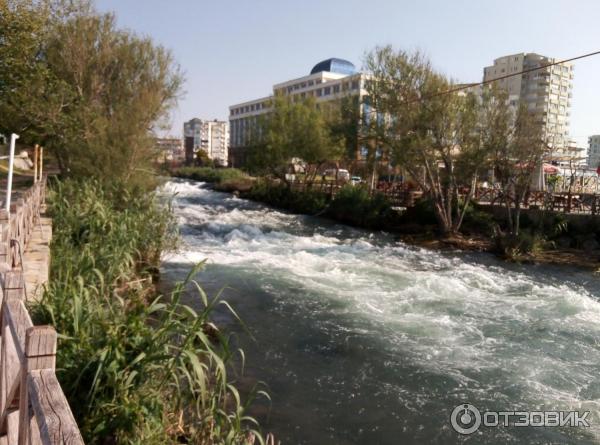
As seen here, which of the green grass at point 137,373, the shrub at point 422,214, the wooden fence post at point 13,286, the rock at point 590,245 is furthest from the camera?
the shrub at point 422,214

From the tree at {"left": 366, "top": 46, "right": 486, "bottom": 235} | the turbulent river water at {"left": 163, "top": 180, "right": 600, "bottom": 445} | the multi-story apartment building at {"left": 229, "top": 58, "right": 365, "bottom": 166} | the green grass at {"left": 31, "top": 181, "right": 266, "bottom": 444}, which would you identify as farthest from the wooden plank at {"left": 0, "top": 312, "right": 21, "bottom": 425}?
the multi-story apartment building at {"left": 229, "top": 58, "right": 365, "bottom": 166}

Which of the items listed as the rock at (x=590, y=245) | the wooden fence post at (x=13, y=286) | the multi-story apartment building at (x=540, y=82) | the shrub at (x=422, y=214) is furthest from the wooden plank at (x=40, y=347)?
the multi-story apartment building at (x=540, y=82)

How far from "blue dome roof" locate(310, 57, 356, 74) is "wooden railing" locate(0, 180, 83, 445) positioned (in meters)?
101

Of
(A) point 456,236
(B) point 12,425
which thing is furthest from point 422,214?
(B) point 12,425

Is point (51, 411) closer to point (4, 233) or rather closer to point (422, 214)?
point (4, 233)

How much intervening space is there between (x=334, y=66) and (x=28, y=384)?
103 m

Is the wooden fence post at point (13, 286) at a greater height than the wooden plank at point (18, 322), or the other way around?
the wooden fence post at point (13, 286)

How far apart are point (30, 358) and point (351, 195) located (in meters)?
25.3

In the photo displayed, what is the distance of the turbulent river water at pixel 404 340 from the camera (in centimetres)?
619

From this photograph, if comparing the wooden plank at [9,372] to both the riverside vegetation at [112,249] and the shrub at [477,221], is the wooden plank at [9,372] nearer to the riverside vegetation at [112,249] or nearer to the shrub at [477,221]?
the riverside vegetation at [112,249]

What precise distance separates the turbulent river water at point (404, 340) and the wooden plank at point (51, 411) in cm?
394

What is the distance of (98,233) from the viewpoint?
9.95 m

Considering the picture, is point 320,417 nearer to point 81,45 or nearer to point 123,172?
point 123,172

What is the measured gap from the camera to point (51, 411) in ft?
6.20
